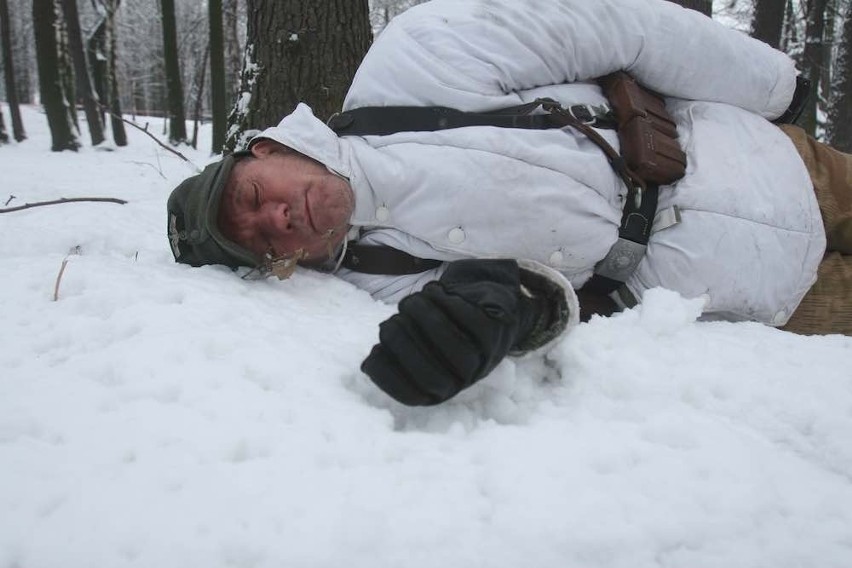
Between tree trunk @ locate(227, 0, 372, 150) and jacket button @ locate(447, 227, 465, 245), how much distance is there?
1.58 m

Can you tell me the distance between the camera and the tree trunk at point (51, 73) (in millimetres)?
9540

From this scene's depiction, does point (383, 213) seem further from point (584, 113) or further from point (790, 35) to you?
point (790, 35)

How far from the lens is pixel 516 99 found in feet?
6.53

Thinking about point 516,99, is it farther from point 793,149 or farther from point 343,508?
point 343,508

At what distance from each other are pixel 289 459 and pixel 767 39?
6089 millimetres

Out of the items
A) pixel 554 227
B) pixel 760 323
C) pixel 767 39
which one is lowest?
pixel 760 323

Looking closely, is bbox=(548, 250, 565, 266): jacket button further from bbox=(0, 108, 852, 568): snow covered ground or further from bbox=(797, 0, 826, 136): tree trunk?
bbox=(797, 0, 826, 136): tree trunk

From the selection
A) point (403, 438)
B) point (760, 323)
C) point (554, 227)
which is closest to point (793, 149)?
point (760, 323)

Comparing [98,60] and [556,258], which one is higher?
[556,258]

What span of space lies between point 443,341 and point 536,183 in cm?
90

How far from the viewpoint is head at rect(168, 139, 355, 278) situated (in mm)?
1856

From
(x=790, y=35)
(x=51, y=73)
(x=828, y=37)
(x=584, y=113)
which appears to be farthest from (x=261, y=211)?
(x=828, y=37)

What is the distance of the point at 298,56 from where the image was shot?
2994mm

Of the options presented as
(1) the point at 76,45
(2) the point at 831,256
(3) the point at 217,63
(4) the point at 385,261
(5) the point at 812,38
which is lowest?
(1) the point at 76,45
